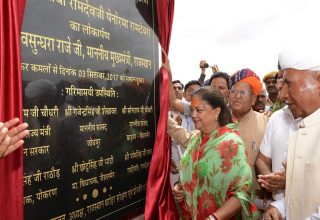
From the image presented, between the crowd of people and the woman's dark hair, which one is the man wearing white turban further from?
the woman's dark hair

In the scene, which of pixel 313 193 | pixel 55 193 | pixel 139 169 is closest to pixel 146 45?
pixel 139 169

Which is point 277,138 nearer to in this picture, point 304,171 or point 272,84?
point 304,171

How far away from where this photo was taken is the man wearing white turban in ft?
5.91

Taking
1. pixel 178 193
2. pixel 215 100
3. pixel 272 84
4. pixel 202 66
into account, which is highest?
pixel 202 66

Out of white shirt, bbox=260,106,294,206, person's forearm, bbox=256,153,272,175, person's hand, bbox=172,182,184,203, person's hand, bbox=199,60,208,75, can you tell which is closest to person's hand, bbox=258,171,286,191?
white shirt, bbox=260,106,294,206

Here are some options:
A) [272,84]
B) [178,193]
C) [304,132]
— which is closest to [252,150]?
[178,193]

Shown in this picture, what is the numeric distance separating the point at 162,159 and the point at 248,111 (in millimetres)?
1061

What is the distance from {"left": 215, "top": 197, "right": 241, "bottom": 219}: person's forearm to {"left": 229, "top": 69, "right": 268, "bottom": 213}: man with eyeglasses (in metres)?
0.83

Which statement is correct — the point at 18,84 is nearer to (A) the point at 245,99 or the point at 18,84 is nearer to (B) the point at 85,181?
(B) the point at 85,181

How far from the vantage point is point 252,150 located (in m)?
3.15

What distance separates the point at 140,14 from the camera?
9.21ft

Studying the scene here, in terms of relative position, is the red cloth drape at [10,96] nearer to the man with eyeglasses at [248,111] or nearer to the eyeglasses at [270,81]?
the man with eyeglasses at [248,111]

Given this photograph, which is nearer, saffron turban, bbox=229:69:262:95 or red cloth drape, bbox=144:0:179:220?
red cloth drape, bbox=144:0:179:220

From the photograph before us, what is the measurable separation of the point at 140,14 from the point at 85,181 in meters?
1.48
